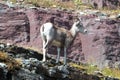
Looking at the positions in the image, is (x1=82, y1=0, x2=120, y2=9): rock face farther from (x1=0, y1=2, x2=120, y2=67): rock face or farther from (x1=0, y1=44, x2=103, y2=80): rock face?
(x1=0, y1=44, x2=103, y2=80): rock face

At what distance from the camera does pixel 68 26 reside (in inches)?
1022

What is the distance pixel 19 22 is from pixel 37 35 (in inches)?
40.2

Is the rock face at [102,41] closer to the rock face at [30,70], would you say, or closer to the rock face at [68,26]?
the rock face at [68,26]

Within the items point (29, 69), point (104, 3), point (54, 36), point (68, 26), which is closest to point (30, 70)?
point (29, 69)

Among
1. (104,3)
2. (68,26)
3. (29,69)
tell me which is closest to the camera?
(29,69)

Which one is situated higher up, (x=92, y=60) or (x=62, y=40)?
(x=62, y=40)

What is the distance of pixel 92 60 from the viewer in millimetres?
23969

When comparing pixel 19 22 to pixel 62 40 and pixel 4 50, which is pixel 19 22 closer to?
pixel 62 40

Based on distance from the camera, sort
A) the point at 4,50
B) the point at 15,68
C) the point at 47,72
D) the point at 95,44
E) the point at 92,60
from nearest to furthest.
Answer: the point at 15,68 < the point at 47,72 < the point at 4,50 < the point at 92,60 < the point at 95,44

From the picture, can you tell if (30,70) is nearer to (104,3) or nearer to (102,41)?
(102,41)

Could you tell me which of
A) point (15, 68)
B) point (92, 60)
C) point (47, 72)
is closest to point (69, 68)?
point (47, 72)

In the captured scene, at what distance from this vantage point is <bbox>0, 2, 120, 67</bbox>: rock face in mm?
24641

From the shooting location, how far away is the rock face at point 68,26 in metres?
24.6

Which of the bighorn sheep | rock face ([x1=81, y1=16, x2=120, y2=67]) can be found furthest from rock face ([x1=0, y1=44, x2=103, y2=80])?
rock face ([x1=81, y1=16, x2=120, y2=67])
